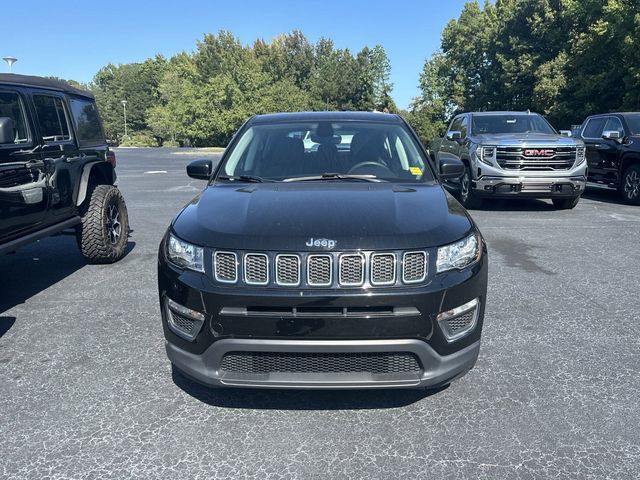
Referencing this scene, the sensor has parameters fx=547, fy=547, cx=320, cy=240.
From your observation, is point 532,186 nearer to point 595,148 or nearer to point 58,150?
point 595,148

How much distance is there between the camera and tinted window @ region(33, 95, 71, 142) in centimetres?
508

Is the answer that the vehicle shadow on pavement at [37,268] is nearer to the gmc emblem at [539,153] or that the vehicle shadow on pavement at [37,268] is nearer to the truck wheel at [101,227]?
the truck wheel at [101,227]

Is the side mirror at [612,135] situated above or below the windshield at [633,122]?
below

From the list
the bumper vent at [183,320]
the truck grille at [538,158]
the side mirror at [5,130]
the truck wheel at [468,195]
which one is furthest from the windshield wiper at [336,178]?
the truck wheel at [468,195]

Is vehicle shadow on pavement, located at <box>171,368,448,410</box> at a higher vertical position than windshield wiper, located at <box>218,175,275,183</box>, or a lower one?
lower

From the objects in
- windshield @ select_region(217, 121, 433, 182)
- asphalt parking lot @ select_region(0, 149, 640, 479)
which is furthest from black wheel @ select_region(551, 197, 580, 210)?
windshield @ select_region(217, 121, 433, 182)

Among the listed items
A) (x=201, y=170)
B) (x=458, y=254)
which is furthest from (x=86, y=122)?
(x=458, y=254)

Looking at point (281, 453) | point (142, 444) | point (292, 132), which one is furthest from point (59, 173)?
point (281, 453)

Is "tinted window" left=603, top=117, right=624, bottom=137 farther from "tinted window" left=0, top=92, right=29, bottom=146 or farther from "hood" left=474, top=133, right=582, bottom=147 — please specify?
"tinted window" left=0, top=92, right=29, bottom=146

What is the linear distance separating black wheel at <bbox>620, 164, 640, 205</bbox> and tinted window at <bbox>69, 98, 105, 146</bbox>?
369 inches

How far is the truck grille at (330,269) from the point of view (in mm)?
2617

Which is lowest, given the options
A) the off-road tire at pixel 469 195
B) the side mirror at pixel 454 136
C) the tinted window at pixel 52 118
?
the off-road tire at pixel 469 195

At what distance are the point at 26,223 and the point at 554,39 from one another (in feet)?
142

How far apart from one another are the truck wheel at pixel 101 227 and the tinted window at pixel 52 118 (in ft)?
2.47
